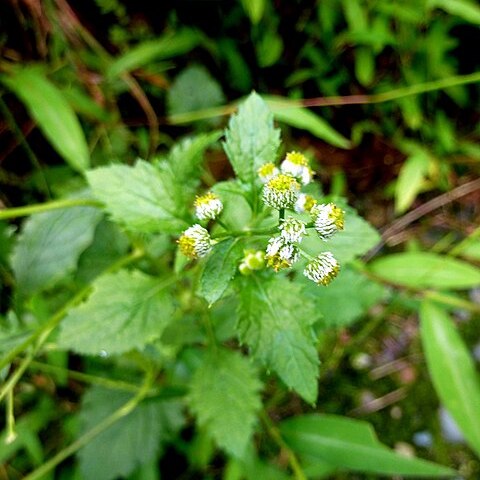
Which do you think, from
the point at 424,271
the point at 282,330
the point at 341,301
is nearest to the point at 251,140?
the point at 282,330

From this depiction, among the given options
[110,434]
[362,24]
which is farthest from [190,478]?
[362,24]

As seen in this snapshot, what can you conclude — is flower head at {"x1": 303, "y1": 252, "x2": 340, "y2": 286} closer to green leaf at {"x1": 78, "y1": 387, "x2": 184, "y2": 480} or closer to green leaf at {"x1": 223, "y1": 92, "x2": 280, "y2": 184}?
green leaf at {"x1": 223, "y1": 92, "x2": 280, "y2": 184}

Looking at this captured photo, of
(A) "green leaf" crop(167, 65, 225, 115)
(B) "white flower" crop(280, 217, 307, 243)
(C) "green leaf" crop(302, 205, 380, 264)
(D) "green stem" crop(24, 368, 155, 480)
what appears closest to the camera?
(B) "white flower" crop(280, 217, 307, 243)

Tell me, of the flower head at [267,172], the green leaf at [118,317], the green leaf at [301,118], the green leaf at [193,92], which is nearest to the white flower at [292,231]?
the flower head at [267,172]

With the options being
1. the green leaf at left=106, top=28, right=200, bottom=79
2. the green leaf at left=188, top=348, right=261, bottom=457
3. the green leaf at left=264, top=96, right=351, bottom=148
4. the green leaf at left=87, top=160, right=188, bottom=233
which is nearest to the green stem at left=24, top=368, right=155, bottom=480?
the green leaf at left=188, top=348, right=261, bottom=457

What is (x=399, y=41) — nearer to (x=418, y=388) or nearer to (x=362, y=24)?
(x=362, y=24)

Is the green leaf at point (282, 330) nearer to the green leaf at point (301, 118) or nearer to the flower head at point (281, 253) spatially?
the flower head at point (281, 253)
